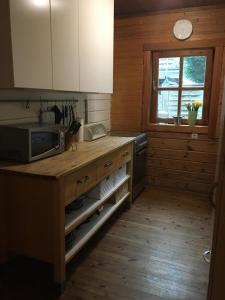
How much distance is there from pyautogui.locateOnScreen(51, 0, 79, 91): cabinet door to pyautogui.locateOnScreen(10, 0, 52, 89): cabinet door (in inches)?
2.9

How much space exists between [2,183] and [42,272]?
29.4 inches

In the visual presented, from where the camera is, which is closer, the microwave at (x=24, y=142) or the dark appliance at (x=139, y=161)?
the microwave at (x=24, y=142)

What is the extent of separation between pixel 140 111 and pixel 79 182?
82.0 inches

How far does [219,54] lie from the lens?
122 inches

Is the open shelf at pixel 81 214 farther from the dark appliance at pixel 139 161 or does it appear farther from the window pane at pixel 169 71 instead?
the window pane at pixel 169 71

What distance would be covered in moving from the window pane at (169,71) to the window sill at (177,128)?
55cm

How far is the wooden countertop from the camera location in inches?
63.4

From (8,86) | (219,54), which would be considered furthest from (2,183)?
(219,54)

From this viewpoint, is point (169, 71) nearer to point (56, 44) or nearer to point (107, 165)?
point (107, 165)

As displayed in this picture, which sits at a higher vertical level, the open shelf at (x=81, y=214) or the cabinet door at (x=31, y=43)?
the cabinet door at (x=31, y=43)

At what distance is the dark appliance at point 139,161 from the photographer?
10.5ft

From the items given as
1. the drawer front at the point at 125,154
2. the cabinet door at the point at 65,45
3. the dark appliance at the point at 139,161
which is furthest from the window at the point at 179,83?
the cabinet door at the point at 65,45

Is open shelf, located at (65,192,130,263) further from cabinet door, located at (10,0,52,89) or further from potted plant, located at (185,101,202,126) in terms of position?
potted plant, located at (185,101,202,126)

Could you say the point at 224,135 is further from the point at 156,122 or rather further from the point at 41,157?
the point at 156,122
